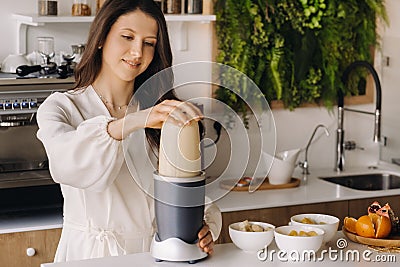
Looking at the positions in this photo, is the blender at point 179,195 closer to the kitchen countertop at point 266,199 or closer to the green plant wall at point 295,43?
the kitchen countertop at point 266,199

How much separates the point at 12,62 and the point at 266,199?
4.21ft

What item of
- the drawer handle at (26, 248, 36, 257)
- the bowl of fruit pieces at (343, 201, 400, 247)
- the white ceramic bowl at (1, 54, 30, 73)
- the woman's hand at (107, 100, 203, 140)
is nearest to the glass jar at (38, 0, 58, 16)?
the white ceramic bowl at (1, 54, 30, 73)

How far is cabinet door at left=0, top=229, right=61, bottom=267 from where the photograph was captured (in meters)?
3.33

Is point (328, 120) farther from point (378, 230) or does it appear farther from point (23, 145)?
point (378, 230)

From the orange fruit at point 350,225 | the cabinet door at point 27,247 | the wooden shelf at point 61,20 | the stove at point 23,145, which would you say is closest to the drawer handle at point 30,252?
the cabinet door at point 27,247

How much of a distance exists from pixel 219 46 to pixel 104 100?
1661 mm

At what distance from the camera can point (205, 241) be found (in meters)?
2.35

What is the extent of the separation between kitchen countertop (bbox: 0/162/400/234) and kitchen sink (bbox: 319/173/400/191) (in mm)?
179

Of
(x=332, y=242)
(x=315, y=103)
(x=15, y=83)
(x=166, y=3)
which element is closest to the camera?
(x=332, y=242)

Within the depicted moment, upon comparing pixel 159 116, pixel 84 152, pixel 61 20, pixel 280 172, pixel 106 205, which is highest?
pixel 61 20

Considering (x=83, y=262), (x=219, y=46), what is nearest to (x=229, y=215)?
(x=219, y=46)

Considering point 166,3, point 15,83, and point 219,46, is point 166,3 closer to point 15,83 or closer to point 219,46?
point 219,46

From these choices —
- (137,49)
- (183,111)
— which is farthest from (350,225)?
(137,49)

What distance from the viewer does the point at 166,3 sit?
395 centimetres
